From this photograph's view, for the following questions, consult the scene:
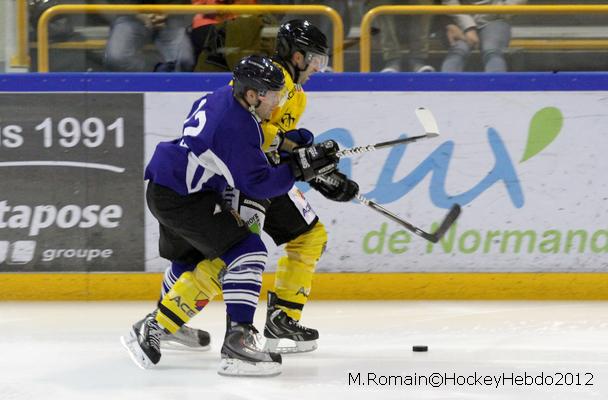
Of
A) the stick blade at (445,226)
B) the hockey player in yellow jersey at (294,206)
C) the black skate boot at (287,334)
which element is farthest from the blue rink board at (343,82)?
the black skate boot at (287,334)

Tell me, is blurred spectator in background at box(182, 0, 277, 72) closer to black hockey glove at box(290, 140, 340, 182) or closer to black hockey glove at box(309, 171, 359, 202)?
black hockey glove at box(309, 171, 359, 202)

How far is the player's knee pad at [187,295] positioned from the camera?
3.86m

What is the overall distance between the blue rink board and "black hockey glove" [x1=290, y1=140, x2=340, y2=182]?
59.2 inches

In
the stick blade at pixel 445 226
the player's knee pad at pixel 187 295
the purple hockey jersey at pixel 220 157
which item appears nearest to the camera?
the purple hockey jersey at pixel 220 157

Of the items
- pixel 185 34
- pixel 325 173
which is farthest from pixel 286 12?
pixel 325 173

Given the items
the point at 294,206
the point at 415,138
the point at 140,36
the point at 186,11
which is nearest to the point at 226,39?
the point at 186,11

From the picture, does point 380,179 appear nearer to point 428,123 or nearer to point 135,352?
point 428,123

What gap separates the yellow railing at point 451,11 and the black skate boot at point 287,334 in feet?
4.92

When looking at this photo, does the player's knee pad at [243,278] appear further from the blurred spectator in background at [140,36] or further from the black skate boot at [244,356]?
the blurred spectator in background at [140,36]

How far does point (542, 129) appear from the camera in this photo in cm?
523

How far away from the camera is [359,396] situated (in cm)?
350

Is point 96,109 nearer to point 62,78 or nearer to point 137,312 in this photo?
point 62,78

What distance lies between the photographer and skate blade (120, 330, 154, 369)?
3.89 meters

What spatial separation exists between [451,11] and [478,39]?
0.18 m
